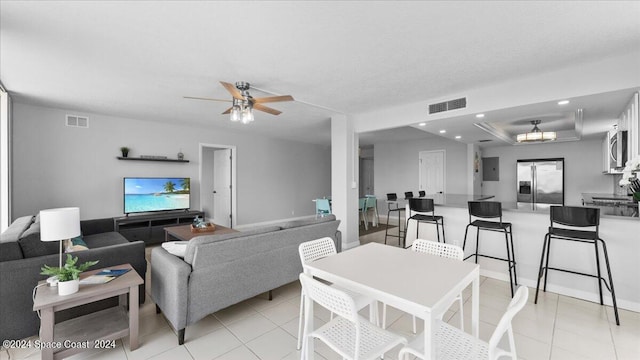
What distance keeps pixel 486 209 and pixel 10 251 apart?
4.61 meters

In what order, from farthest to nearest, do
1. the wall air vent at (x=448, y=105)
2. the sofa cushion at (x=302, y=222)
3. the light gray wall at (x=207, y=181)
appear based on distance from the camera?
1. the light gray wall at (x=207, y=181)
2. the wall air vent at (x=448, y=105)
3. the sofa cushion at (x=302, y=222)

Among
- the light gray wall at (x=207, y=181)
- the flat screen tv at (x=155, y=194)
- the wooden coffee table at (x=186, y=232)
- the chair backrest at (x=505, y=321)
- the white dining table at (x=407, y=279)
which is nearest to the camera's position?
the chair backrest at (x=505, y=321)

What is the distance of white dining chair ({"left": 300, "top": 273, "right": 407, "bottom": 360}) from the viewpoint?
130 cm

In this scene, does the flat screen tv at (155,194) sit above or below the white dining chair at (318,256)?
above

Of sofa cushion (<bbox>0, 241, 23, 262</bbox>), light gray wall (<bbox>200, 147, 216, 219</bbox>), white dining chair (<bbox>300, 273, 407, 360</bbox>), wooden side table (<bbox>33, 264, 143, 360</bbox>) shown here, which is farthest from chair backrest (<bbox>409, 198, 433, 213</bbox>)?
light gray wall (<bbox>200, 147, 216, 219</bbox>)

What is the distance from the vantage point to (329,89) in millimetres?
3639

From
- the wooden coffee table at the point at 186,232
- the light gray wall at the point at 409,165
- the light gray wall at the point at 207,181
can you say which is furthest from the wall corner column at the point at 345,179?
the light gray wall at the point at 207,181

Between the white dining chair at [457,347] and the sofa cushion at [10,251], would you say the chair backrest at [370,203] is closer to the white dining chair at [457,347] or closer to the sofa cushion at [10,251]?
the white dining chair at [457,347]

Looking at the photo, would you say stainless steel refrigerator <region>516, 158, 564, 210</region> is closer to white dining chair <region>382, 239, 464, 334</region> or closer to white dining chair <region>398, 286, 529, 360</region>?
white dining chair <region>382, 239, 464, 334</region>

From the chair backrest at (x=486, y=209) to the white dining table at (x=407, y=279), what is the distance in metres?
1.75

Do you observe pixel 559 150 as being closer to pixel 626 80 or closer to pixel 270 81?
pixel 626 80

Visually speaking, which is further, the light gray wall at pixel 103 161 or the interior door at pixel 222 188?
the interior door at pixel 222 188

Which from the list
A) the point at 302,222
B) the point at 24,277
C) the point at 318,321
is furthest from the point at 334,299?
the point at 24,277

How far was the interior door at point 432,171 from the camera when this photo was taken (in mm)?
7570
